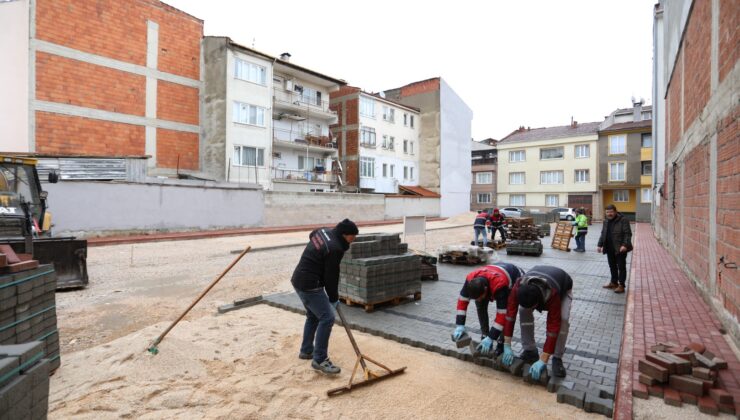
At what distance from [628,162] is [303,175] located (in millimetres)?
33211

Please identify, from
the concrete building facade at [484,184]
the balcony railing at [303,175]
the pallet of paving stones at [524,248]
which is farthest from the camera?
the concrete building facade at [484,184]

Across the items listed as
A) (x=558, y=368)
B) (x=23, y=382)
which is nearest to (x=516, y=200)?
(x=558, y=368)

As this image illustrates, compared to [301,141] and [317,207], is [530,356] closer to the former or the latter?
[317,207]

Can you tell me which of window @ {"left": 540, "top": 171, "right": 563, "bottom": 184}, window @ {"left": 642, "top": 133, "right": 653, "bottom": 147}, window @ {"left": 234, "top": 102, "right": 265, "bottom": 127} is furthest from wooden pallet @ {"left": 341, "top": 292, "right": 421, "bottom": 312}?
window @ {"left": 540, "top": 171, "right": 563, "bottom": 184}

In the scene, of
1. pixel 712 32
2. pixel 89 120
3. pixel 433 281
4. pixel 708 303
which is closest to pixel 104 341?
pixel 433 281

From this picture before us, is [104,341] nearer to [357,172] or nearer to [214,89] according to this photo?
[214,89]

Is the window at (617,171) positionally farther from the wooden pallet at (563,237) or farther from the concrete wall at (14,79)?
the concrete wall at (14,79)

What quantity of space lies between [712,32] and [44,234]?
1544cm

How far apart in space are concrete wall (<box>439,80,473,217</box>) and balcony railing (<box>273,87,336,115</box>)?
14605mm

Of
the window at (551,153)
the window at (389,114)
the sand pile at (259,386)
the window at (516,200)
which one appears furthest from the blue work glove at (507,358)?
the window at (516,200)

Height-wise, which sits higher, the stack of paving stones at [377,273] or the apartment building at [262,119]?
the apartment building at [262,119]

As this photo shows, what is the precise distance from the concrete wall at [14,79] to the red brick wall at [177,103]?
6757 mm

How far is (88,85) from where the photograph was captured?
22703mm

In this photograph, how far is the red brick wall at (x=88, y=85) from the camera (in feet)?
69.8
